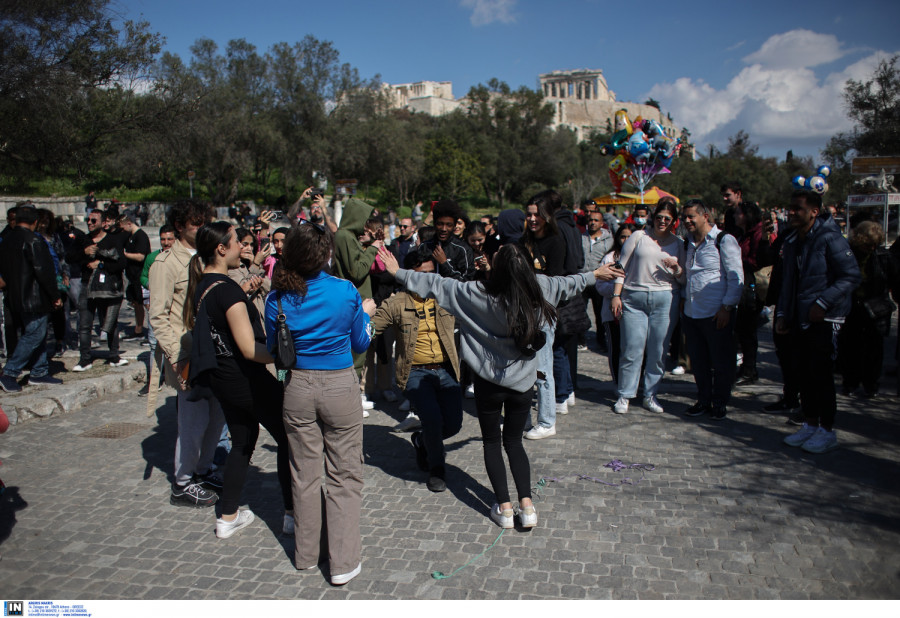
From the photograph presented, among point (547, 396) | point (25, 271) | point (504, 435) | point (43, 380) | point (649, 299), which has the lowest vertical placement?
point (43, 380)

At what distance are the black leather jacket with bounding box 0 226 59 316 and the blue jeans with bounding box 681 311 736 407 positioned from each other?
6973mm

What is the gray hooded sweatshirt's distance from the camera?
3.57 meters

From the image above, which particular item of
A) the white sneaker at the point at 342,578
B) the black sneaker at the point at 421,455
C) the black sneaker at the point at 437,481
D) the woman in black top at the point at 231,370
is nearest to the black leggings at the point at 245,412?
the woman in black top at the point at 231,370

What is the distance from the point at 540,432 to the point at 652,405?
4.65 ft

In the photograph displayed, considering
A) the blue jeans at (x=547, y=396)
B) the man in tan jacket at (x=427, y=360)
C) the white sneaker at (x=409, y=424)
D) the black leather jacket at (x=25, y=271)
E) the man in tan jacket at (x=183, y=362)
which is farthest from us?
the black leather jacket at (x=25, y=271)

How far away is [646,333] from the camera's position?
592 centimetres

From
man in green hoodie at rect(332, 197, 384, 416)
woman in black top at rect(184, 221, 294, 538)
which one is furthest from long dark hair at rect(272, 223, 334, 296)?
man in green hoodie at rect(332, 197, 384, 416)

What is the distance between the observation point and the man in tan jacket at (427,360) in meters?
4.39

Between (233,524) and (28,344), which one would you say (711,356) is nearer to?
(233,524)

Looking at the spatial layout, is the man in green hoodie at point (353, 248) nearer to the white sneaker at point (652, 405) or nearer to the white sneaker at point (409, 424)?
the white sneaker at point (409, 424)

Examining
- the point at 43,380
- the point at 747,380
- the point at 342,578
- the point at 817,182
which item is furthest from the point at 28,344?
the point at 817,182

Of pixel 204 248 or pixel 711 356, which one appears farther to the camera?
pixel 711 356

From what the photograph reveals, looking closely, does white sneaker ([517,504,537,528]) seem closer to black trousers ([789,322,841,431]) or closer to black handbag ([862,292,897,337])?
black trousers ([789,322,841,431])

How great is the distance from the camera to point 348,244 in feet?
18.4
